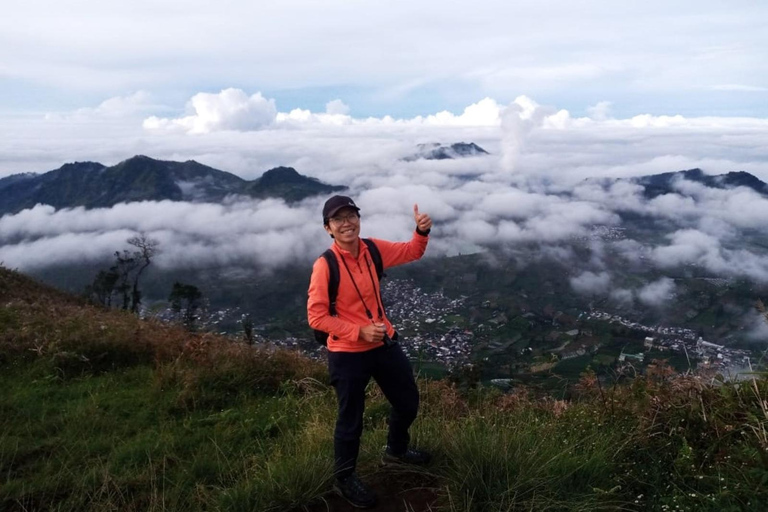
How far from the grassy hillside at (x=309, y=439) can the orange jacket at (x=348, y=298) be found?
3.49 ft

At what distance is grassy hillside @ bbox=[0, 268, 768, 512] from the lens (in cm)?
348

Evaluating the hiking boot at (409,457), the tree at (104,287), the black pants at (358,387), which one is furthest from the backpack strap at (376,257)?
the tree at (104,287)

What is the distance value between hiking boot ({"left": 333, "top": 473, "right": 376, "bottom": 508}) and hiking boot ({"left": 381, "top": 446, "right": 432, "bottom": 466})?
0.39 metres

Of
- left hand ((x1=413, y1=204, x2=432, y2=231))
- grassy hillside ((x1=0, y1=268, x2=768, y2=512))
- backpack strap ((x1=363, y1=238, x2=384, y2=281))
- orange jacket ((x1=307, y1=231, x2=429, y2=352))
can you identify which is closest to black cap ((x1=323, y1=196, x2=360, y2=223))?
orange jacket ((x1=307, y1=231, x2=429, y2=352))

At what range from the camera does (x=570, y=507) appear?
3.23m

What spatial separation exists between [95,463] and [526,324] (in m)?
72.4

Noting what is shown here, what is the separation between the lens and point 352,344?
3.69 meters

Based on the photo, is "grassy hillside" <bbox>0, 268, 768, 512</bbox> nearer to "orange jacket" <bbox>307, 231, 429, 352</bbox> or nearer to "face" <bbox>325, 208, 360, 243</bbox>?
"orange jacket" <bbox>307, 231, 429, 352</bbox>

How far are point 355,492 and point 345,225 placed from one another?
196cm

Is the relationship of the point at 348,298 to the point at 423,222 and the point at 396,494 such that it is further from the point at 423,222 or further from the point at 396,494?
the point at 396,494

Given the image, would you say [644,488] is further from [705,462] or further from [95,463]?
[95,463]

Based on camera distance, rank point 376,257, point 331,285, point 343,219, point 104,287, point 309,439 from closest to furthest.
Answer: point 331,285 < point 343,219 < point 376,257 < point 309,439 < point 104,287

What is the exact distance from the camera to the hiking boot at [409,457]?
4.04m

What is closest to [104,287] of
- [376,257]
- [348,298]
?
[376,257]
